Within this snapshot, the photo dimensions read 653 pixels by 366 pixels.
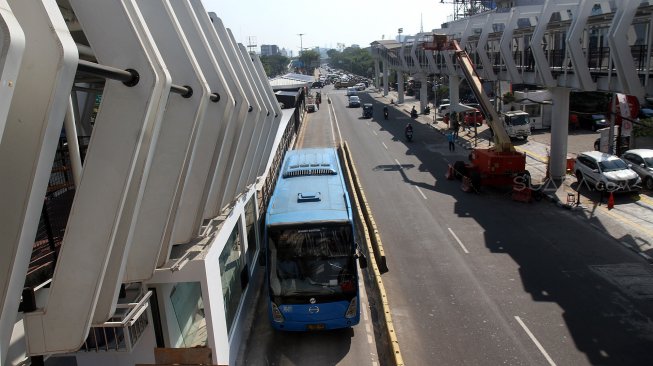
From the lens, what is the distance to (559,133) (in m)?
22.5

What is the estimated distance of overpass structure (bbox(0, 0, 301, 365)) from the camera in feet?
12.1

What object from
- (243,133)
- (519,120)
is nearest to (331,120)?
(519,120)

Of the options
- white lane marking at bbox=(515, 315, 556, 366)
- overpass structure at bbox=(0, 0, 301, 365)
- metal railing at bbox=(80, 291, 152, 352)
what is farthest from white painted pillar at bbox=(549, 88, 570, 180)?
metal railing at bbox=(80, 291, 152, 352)

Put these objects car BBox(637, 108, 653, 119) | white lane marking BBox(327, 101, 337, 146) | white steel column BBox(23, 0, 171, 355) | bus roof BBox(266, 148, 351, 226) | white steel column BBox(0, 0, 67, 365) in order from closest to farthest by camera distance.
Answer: white steel column BBox(0, 0, 67, 365)
white steel column BBox(23, 0, 171, 355)
bus roof BBox(266, 148, 351, 226)
car BBox(637, 108, 653, 119)
white lane marking BBox(327, 101, 337, 146)

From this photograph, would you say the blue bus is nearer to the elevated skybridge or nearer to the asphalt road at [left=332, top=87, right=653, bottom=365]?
the asphalt road at [left=332, top=87, right=653, bottom=365]

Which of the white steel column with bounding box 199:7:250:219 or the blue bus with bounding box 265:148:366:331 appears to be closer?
the white steel column with bounding box 199:7:250:219

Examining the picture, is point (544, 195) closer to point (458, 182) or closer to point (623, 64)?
point (458, 182)

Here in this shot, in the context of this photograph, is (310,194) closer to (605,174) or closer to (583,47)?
(605,174)

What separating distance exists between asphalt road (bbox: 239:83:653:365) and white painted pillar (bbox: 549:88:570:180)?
3.64m

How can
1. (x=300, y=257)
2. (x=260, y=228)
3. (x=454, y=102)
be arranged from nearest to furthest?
(x=300, y=257)
(x=260, y=228)
(x=454, y=102)

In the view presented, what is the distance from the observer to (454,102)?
134 feet

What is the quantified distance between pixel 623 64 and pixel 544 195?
22.2ft

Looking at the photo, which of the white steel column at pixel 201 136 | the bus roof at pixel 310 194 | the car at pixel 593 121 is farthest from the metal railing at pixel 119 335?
the car at pixel 593 121

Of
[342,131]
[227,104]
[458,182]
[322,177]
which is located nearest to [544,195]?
[458,182]
